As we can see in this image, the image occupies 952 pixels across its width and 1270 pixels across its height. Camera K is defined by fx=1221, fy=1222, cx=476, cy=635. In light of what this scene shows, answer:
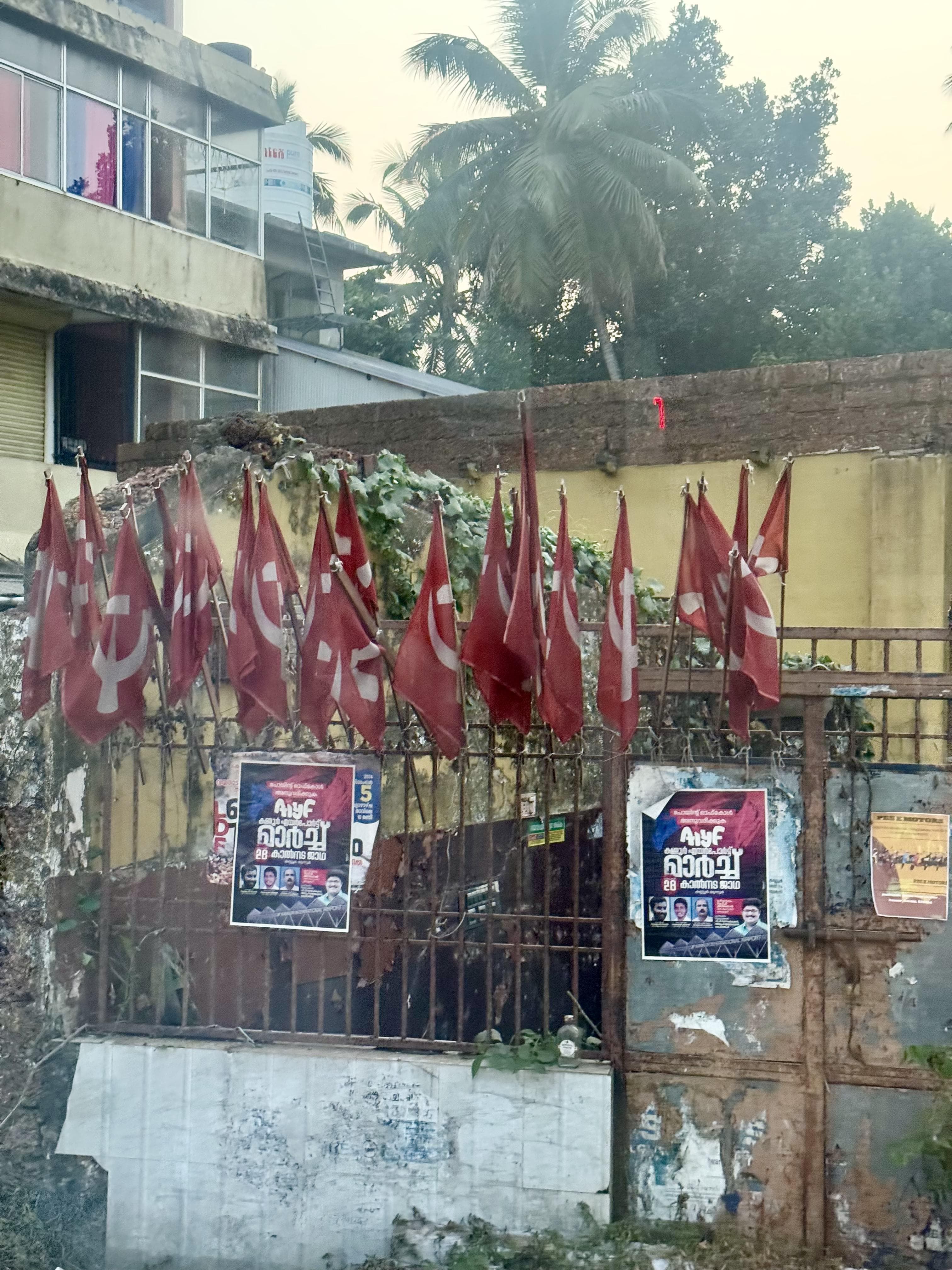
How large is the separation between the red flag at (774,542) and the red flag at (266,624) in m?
1.87

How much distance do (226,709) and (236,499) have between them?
112 centimetres

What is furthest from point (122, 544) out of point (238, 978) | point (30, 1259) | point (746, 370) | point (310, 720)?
point (746, 370)

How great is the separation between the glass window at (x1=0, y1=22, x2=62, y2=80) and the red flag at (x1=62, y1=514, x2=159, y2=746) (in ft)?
38.3

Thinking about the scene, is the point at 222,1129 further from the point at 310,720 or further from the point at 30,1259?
the point at 310,720

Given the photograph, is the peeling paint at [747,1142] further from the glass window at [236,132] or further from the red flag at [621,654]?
the glass window at [236,132]

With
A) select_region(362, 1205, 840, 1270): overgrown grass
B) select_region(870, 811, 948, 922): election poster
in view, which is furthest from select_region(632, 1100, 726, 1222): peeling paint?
select_region(870, 811, 948, 922): election poster

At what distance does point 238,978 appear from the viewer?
506 cm

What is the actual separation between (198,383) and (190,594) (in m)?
13.2

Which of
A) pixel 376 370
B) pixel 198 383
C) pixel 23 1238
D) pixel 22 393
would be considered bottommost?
pixel 23 1238

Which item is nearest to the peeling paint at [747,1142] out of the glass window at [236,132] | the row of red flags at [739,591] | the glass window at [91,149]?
the row of red flags at [739,591]

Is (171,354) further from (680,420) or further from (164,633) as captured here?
(164,633)

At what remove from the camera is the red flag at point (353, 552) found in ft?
16.2

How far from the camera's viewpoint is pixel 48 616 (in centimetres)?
Answer: 488

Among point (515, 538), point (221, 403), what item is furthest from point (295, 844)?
point (221, 403)
